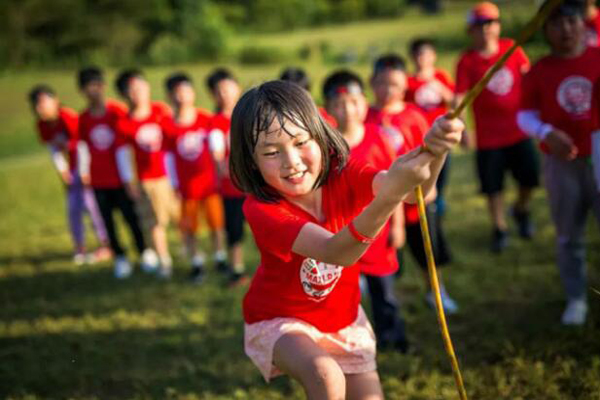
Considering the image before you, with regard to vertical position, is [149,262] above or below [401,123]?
below

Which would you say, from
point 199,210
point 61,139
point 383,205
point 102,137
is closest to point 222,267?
point 199,210

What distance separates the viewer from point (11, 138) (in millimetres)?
21250

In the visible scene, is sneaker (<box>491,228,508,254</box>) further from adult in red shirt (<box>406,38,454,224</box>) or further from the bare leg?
the bare leg

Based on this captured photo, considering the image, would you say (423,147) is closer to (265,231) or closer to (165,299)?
(265,231)

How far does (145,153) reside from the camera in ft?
18.2

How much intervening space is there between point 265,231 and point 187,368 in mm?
2063

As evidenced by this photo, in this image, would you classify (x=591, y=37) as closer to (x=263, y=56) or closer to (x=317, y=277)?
(x=317, y=277)

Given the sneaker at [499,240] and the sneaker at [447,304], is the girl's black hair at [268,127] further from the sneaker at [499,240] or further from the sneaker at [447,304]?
the sneaker at [499,240]

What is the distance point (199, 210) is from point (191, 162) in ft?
1.78

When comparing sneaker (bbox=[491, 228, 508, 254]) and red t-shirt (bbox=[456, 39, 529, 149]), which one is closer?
red t-shirt (bbox=[456, 39, 529, 149])

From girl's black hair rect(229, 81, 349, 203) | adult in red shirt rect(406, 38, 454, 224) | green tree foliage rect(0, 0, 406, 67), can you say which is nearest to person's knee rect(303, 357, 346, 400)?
girl's black hair rect(229, 81, 349, 203)

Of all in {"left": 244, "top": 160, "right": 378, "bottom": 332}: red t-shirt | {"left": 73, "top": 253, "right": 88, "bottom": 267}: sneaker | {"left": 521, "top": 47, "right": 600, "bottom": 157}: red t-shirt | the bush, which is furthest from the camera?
the bush

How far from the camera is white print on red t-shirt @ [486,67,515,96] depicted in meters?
5.02

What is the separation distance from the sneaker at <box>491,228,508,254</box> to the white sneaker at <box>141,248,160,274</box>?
3.53m
